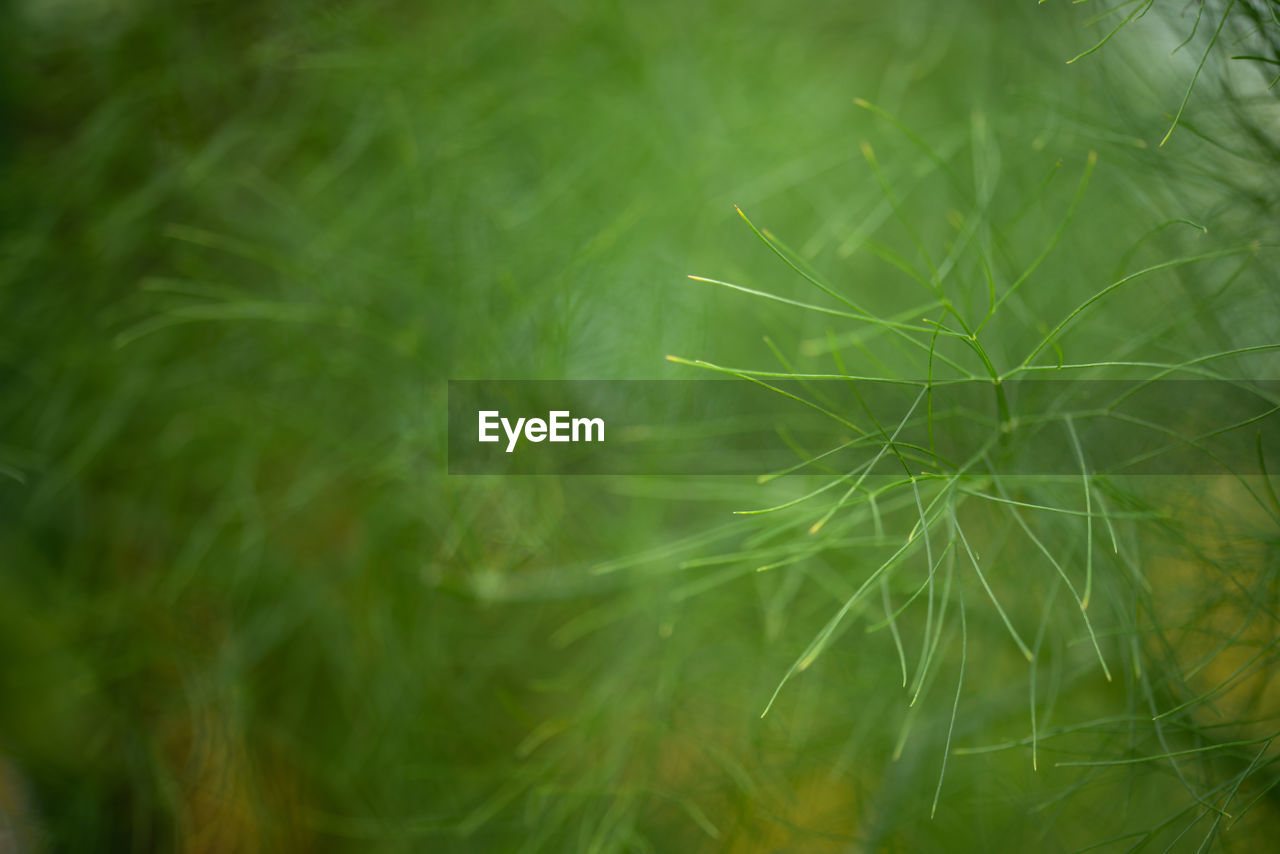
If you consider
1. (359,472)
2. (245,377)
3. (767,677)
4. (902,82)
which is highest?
(902,82)

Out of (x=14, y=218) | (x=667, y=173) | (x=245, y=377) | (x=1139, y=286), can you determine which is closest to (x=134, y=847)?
(x=245, y=377)

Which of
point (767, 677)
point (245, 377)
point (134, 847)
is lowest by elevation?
point (134, 847)

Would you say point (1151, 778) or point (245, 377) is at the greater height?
point (245, 377)

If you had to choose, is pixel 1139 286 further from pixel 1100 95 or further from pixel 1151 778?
Result: pixel 1151 778

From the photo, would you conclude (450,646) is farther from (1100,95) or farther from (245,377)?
(1100,95)

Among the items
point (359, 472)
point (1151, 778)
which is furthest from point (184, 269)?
point (1151, 778)

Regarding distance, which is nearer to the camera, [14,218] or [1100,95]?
[1100,95]
